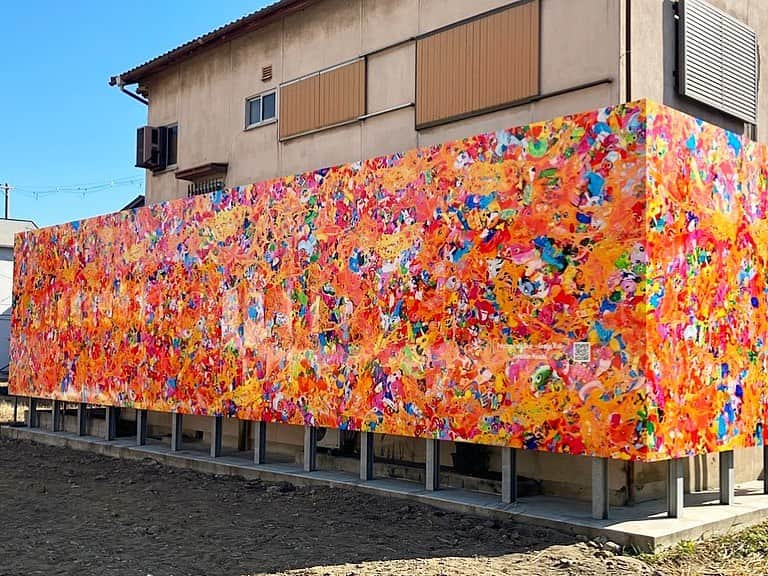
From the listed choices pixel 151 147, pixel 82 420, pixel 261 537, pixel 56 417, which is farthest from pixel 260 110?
pixel 261 537

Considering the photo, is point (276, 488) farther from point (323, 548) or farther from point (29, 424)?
point (29, 424)

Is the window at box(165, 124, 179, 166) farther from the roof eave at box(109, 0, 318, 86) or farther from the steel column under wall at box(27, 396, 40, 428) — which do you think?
the steel column under wall at box(27, 396, 40, 428)

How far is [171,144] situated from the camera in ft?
53.7

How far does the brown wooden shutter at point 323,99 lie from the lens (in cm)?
1266

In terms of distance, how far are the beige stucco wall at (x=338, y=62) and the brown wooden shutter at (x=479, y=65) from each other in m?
0.15

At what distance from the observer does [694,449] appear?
8180 mm

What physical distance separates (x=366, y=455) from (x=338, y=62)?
5.82 m

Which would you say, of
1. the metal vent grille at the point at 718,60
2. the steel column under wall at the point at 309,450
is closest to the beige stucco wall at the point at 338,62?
the metal vent grille at the point at 718,60

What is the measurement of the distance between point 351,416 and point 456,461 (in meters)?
1.35

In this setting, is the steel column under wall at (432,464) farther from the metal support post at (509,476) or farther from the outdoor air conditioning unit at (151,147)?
the outdoor air conditioning unit at (151,147)

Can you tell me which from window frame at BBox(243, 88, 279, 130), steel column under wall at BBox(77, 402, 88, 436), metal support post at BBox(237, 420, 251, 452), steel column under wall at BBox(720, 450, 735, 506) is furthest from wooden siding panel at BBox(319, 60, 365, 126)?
steel column under wall at BBox(720, 450, 735, 506)

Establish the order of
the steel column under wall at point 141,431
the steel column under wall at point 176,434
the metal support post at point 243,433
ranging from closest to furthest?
the steel column under wall at point 176,434
the metal support post at point 243,433
the steel column under wall at point 141,431

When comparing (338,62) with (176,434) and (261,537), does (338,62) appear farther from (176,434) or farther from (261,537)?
(261,537)

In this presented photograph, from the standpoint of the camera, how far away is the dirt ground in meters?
7.18
